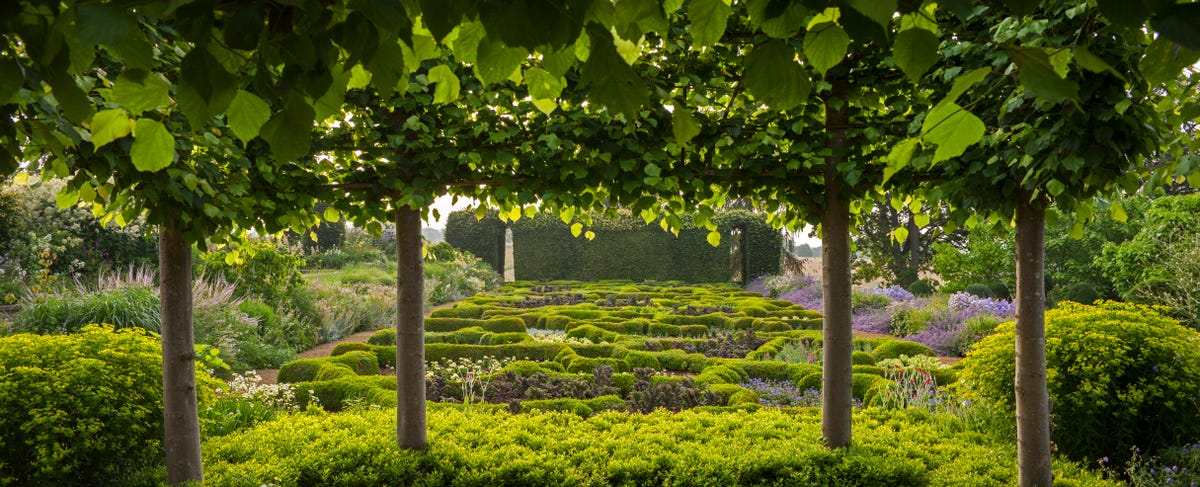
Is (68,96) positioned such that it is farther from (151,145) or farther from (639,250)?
(639,250)

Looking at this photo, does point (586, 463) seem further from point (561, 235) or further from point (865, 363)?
point (561, 235)

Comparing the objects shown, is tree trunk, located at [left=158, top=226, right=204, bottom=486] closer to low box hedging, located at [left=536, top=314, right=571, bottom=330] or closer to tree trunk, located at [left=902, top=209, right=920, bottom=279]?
low box hedging, located at [left=536, top=314, right=571, bottom=330]

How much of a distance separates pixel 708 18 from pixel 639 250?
18.1 m

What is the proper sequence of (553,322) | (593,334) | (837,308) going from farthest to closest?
(553,322), (593,334), (837,308)

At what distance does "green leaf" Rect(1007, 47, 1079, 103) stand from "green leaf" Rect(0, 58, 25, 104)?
4.10 ft

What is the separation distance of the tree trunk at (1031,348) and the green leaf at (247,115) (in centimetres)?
344

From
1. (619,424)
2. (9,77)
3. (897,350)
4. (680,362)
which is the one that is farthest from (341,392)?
(897,350)

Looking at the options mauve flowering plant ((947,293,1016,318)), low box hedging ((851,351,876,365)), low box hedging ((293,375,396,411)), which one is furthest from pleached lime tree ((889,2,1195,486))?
mauve flowering plant ((947,293,1016,318))

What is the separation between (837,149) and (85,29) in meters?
3.37

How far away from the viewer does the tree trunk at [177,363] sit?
326cm

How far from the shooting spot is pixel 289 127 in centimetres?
88

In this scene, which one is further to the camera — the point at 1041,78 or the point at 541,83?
the point at 541,83

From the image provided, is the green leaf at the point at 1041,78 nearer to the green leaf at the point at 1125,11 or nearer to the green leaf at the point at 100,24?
the green leaf at the point at 1125,11

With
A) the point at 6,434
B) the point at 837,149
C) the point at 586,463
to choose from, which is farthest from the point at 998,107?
the point at 6,434
